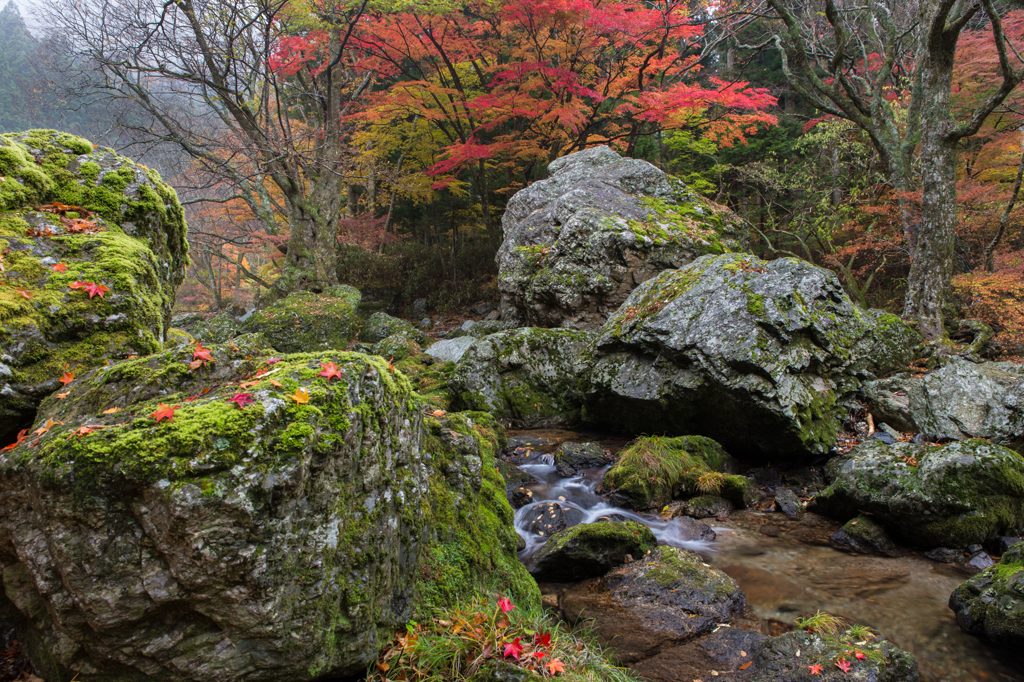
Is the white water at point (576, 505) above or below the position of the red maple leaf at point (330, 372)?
below

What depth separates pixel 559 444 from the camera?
7.51 meters

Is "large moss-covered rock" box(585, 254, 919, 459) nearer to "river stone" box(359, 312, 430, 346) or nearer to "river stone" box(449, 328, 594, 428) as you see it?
Answer: "river stone" box(449, 328, 594, 428)

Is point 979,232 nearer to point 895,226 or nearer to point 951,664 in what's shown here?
point 895,226

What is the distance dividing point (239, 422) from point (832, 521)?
5665 millimetres

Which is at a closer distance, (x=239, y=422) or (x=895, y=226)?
(x=239, y=422)

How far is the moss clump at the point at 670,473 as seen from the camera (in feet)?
19.2

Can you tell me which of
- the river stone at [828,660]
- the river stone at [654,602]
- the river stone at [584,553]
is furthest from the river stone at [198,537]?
the river stone at [828,660]

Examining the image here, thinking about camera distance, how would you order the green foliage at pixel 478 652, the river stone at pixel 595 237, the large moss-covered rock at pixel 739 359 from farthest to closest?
the river stone at pixel 595 237, the large moss-covered rock at pixel 739 359, the green foliage at pixel 478 652

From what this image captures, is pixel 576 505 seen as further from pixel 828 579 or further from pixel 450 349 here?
pixel 450 349

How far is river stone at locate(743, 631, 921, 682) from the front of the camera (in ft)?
10.2

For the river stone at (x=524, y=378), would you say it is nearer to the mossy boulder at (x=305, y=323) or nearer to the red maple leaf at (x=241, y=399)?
the mossy boulder at (x=305, y=323)

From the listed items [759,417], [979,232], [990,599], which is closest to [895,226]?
[979,232]

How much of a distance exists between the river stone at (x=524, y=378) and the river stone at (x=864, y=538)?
3.93m

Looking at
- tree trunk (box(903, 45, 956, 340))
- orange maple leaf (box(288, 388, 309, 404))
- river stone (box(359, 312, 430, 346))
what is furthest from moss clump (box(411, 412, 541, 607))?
tree trunk (box(903, 45, 956, 340))
